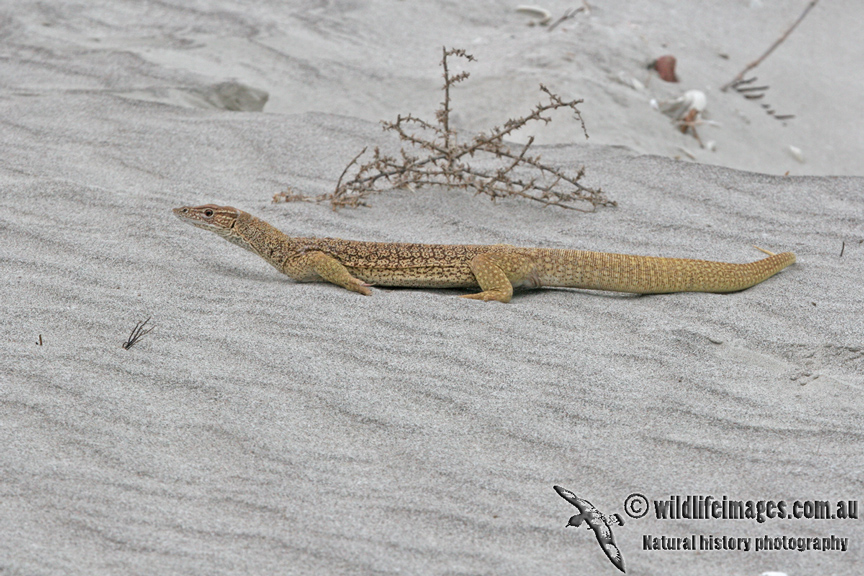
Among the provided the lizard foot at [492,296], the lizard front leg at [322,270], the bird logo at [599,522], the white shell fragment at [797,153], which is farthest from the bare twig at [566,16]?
the bird logo at [599,522]

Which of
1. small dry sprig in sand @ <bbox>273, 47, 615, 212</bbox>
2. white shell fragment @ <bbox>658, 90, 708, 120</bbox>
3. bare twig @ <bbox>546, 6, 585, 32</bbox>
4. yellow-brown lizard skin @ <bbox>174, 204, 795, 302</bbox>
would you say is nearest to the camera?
yellow-brown lizard skin @ <bbox>174, 204, 795, 302</bbox>

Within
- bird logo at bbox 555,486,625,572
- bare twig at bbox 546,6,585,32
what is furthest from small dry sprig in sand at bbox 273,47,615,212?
bare twig at bbox 546,6,585,32

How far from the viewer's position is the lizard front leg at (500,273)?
16.4 feet

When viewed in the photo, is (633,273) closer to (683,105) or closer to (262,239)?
(262,239)

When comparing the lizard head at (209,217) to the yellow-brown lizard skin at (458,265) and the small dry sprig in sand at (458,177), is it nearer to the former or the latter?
the yellow-brown lizard skin at (458,265)

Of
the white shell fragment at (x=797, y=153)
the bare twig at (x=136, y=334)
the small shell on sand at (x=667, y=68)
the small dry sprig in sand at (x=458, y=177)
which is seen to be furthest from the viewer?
the small shell on sand at (x=667, y=68)

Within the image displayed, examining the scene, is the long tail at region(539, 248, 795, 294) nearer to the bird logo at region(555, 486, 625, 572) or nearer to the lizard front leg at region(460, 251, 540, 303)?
the lizard front leg at region(460, 251, 540, 303)

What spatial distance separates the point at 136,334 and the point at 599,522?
2616 mm

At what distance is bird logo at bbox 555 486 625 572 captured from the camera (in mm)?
3037

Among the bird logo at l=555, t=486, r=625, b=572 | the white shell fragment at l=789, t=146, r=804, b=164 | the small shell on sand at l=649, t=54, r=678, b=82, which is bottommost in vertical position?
the bird logo at l=555, t=486, r=625, b=572

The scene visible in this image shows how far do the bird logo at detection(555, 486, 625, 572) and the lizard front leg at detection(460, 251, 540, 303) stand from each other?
6.06 ft

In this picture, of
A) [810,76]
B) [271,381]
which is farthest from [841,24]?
[271,381]

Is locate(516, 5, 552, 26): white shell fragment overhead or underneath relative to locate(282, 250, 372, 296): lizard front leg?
overhead

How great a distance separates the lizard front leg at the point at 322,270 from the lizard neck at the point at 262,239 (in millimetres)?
70
